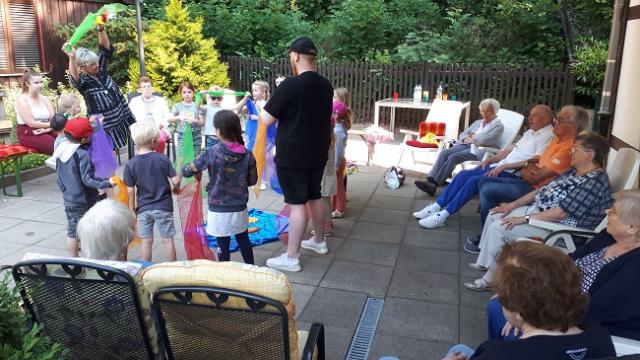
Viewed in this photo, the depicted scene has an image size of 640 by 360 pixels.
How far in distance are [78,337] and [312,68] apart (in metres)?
2.27

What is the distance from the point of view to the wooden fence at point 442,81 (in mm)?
9758

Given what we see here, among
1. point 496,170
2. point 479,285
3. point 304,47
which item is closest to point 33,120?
point 304,47

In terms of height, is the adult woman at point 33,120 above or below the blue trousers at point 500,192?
above

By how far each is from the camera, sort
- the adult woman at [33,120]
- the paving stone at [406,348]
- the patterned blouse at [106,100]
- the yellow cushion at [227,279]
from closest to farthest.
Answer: the yellow cushion at [227,279], the paving stone at [406,348], the patterned blouse at [106,100], the adult woman at [33,120]

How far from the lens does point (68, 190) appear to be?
344cm

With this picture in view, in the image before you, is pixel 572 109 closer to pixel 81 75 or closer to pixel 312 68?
pixel 312 68

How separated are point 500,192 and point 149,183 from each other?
8.83 feet

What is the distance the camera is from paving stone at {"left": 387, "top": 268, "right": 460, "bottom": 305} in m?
3.37

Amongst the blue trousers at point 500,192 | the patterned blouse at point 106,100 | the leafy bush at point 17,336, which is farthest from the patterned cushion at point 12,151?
the blue trousers at point 500,192

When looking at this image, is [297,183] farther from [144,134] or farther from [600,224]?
[600,224]

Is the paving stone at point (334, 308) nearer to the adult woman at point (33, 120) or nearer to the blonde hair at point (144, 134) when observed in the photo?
the blonde hair at point (144, 134)

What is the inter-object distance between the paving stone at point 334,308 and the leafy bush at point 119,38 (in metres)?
8.75

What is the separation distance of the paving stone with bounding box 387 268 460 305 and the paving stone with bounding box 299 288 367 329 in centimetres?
28

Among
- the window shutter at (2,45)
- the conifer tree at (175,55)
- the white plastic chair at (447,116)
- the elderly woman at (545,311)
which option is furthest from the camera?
the conifer tree at (175,55)
